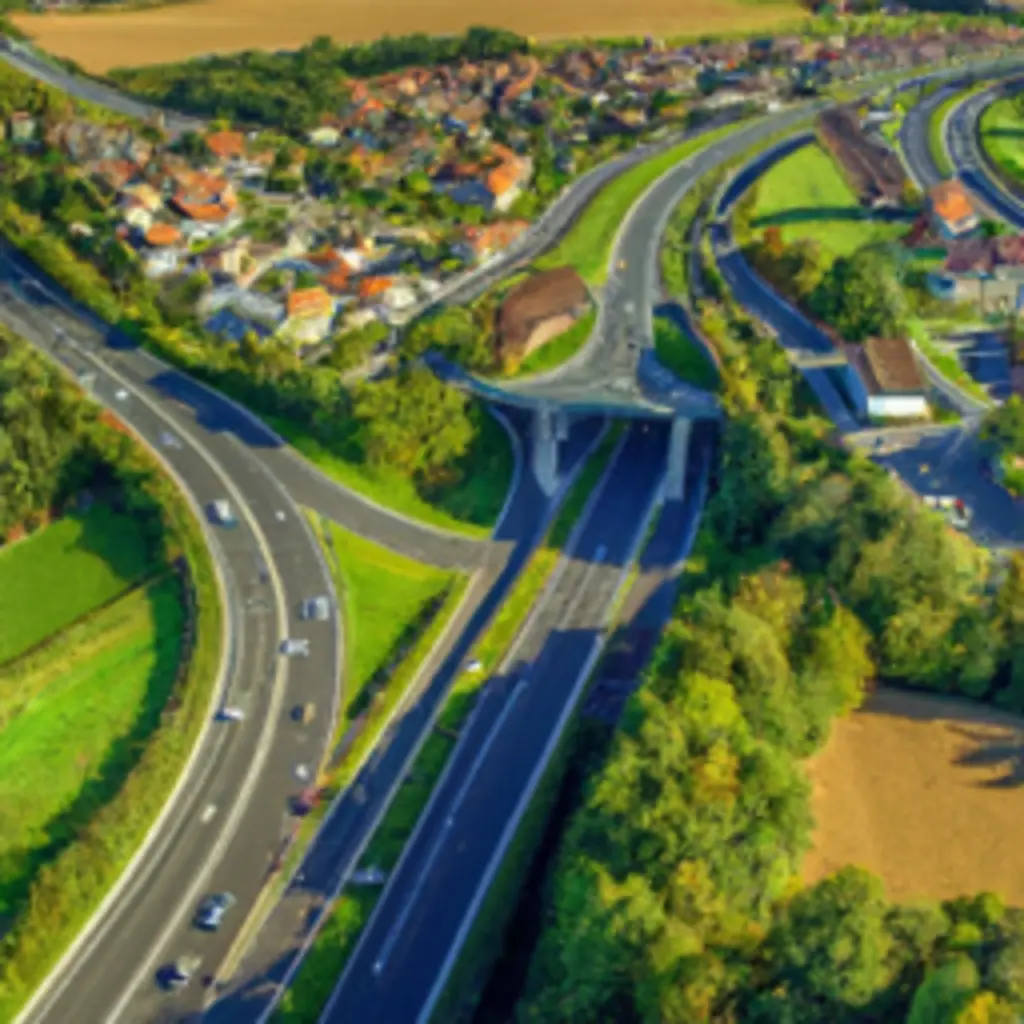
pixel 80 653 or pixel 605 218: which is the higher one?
pixel 605 218

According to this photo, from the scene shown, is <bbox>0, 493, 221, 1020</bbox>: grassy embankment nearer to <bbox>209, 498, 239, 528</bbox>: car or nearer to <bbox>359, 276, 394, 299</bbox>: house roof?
<bbox>209, 498, 239, 528</bbox>: car

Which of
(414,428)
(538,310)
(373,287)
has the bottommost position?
(414,428)

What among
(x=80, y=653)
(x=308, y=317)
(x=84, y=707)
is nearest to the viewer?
(x=84, y=707)

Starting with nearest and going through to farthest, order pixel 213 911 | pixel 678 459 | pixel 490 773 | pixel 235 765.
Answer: pixel 213 911, pixel 490 773, pixel 235 765, pixel 678 459

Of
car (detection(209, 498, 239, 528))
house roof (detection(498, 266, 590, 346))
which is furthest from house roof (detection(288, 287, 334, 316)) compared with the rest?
car (detection(209, 498, 239, 528))

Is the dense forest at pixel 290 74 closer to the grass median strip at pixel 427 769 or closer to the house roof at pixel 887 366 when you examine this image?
the house roof at pixel 887 366

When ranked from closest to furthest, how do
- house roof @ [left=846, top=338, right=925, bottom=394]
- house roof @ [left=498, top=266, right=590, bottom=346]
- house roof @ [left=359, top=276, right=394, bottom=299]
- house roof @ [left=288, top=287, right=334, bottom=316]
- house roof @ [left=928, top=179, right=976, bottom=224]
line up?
house roof @ [left=846, top=338, right=925, bottom=394], house roof @ [left=498, top=266, right=590, bottom=346], house roof @ [left=288, top=287, right=334, bottom=316], house roof @ [left=359, top=276, right=394, bottom=299], house roof @ [left=928, top=179, right=976, bottom=224]

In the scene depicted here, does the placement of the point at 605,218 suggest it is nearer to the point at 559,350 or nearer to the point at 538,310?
the point at 538,310

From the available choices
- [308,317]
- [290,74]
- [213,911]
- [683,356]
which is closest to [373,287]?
[308,317]
